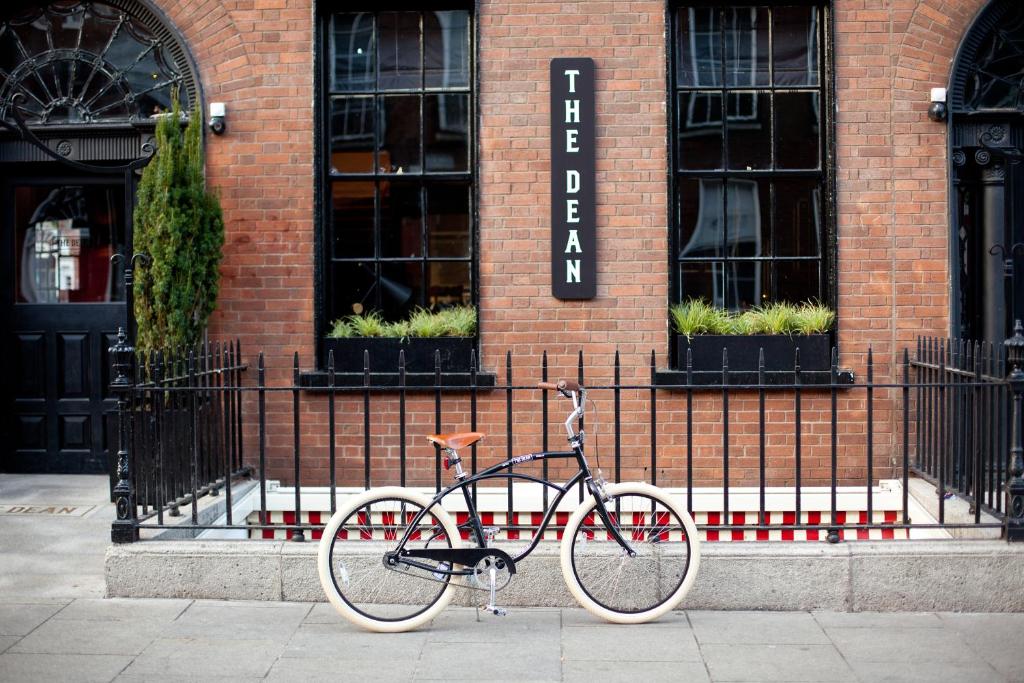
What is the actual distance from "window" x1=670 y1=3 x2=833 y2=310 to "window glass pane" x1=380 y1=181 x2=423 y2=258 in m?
1.95

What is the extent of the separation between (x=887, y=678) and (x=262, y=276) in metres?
5.51

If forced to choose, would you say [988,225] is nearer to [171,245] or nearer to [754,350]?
[754,350]

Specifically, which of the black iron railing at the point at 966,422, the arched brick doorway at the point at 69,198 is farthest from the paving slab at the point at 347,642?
the arched brick doorway at the point at 69,198

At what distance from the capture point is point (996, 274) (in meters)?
9.41

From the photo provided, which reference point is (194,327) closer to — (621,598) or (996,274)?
(621,598)

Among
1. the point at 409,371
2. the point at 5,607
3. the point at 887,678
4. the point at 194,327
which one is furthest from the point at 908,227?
the point at 5,607

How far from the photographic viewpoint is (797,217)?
9.39 m

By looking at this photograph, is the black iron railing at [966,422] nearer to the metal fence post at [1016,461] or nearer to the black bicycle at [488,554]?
the metal fence post at [1016,461]

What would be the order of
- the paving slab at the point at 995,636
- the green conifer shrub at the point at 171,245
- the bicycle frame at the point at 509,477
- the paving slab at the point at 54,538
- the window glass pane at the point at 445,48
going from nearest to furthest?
the paving slab at the point at 995,636
the bicycle frame at the point at 509,477
the paving slab at the point at 54,538
the green conifer shrub at the point at 171,245
the window glass pane at the point at 445,48

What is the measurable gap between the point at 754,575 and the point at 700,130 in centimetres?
386

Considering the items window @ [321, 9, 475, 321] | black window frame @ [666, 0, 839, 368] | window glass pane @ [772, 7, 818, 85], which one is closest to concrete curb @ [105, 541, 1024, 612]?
black window frame @ [666, 0, 839, 368]

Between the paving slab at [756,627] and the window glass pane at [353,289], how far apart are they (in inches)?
152

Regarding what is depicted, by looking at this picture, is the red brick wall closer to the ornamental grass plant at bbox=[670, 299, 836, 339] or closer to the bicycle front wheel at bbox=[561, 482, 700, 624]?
the ornamental grass plant at bbox=[670, 299, 836, 339]

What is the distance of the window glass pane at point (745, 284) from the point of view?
9406 millimetres
